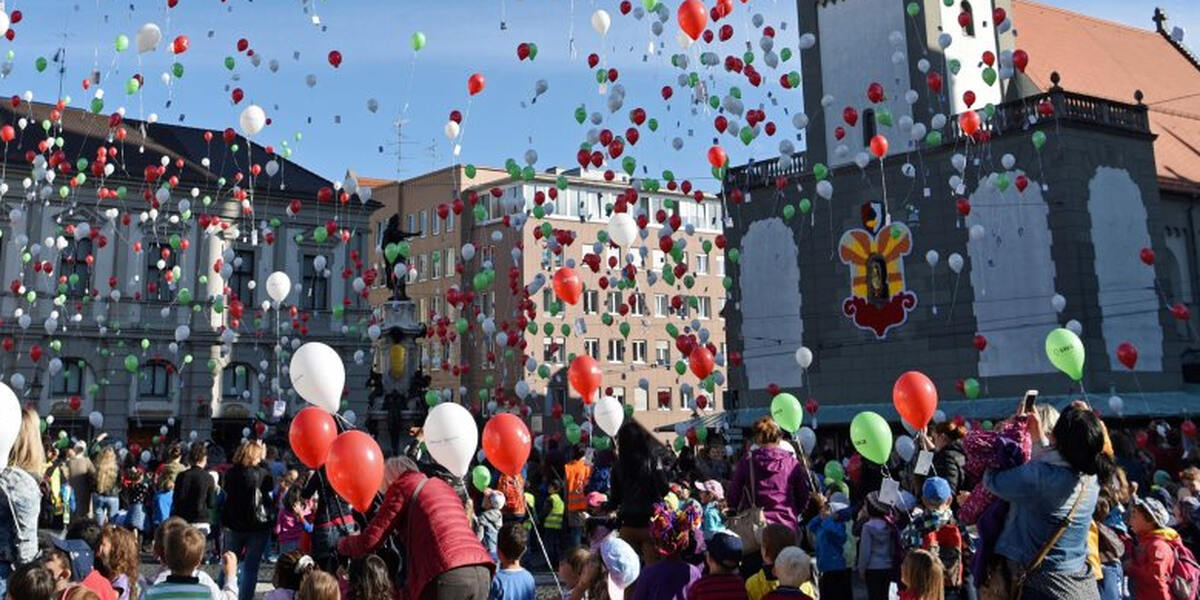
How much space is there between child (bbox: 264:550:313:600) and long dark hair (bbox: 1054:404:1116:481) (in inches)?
171

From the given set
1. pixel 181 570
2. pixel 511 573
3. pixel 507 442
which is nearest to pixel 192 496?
pixel 507 442

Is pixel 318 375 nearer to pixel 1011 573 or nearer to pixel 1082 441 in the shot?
pixel 1011 573

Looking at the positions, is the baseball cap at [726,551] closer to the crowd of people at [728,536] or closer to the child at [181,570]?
the crowd of people at [728,536]

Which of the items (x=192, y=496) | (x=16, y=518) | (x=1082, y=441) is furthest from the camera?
(x=192, y=496)

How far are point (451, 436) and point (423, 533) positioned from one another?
1971mm

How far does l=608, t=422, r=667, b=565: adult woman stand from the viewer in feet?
25.1

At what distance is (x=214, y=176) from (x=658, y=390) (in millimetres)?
28929

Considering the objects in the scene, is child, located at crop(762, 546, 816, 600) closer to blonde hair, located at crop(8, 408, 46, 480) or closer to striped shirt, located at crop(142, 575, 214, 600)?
striped shirt, located at crop(142, 575, 214, 600)

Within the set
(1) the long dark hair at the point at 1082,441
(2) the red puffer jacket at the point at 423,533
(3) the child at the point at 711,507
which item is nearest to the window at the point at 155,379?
(3) the child at the point at 711,507

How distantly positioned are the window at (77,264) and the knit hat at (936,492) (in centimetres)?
3341

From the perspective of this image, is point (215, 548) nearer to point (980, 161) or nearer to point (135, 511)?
point (135, 511)

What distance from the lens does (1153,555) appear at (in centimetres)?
731

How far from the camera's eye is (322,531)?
9.13 meters

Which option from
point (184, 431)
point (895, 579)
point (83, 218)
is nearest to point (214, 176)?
point (83, 218)
